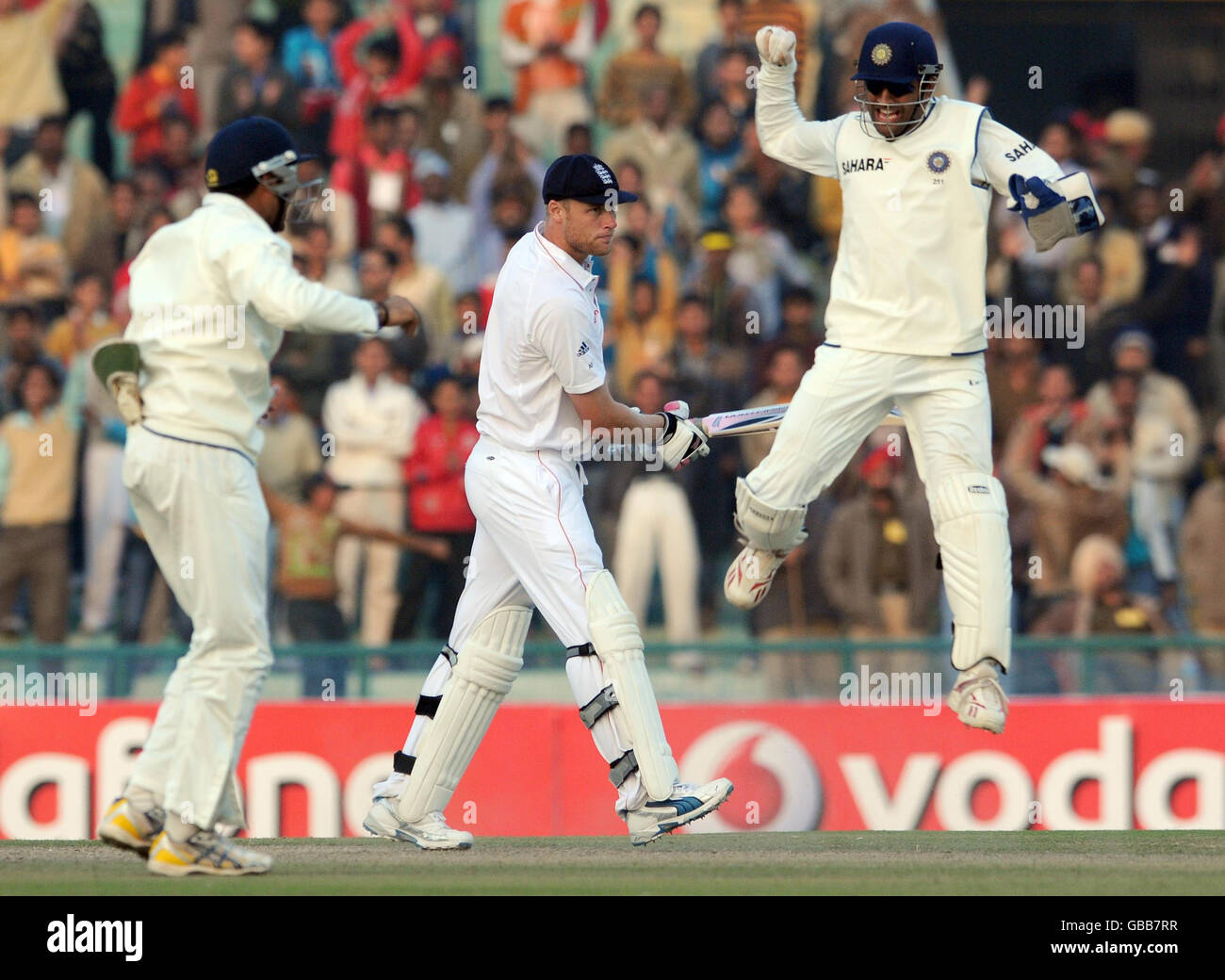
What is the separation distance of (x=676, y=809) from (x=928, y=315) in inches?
83.3

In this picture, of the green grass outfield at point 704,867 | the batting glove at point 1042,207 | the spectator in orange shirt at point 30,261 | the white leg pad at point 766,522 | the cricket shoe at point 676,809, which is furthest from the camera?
the spectator in orange shirt at point 30,261

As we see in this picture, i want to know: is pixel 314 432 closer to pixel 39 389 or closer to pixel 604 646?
pixel 39 389

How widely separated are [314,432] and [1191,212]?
586 centimetres

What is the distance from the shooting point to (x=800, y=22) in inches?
554

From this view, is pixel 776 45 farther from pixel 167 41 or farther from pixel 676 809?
pixel 167 41

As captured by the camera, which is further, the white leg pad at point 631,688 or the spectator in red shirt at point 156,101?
the spectator in red shirt at point 156,101

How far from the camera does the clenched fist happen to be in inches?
319

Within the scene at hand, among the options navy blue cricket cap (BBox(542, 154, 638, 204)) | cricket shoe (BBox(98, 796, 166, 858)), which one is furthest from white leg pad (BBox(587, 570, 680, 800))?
cricket shoe (BBox(98, 796, 166, 858))

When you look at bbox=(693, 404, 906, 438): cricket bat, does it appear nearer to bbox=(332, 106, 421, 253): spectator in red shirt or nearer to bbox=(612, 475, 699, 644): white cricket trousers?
bbox=(612, 475, 699, 644): white cricket trousers

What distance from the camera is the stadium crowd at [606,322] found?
40.2ft

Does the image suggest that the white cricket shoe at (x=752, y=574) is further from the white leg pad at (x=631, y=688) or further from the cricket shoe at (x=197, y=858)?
the cricket shoe at (x=197, y=858)

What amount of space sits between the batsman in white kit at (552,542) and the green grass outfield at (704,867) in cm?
31

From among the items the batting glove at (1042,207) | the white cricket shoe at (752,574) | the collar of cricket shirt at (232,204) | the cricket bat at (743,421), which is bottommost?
the white cricket shoe at (752,574)

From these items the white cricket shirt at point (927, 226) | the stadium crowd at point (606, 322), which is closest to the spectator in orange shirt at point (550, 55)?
the stadium crowd at point (606, 322)
